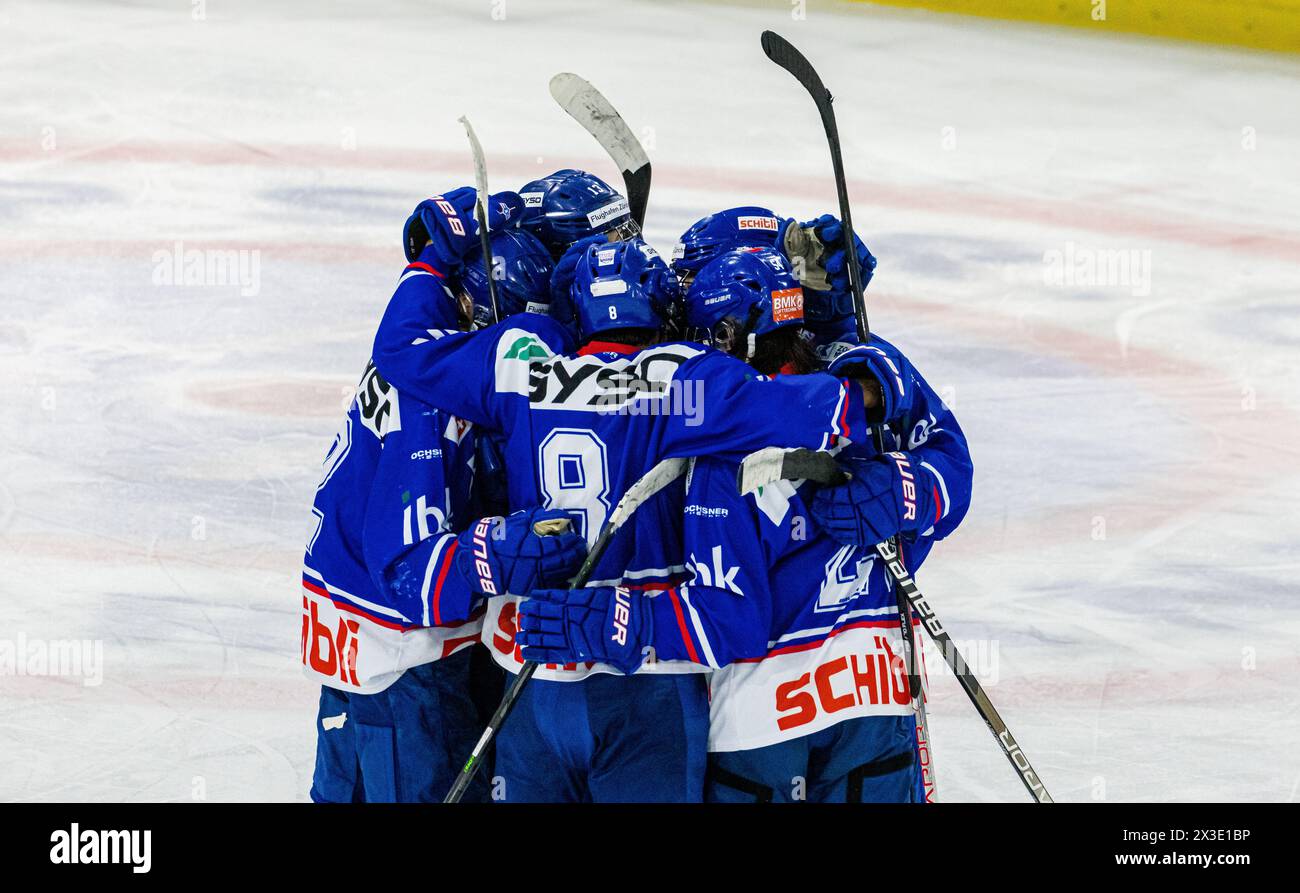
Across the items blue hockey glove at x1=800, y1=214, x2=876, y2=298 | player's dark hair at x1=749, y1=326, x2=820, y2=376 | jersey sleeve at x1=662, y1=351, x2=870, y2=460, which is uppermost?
blue hockey glove at x1=800, y1=214, x2=876, y2=298

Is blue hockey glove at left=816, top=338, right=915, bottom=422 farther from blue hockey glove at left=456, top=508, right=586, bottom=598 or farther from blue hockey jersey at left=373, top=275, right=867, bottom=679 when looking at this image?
blue hockey glove at left=456, top=508, right=586, bottom=598

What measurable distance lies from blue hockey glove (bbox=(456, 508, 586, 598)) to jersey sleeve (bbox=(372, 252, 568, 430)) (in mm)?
183

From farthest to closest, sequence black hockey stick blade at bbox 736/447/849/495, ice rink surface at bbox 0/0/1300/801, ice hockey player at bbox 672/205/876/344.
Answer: ice rink surface at bbox 0/0/1300/801
ice hockey player at bbox 672/205/876/344
black hockey stick blade at bbox 736/447/849/495

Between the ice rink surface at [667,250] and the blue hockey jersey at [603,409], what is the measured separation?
4.28 feet

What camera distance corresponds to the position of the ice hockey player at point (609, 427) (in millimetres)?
2643

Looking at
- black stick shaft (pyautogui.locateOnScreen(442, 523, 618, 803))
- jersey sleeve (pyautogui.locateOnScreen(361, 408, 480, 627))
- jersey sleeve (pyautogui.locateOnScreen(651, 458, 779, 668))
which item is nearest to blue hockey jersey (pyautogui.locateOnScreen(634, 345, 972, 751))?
jersey sleeve (pyautogui.locateOnScreen(651, 458, 779, 668))

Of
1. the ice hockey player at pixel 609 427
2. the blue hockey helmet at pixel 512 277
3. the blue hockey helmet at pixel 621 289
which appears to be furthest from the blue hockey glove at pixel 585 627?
the blue hockey helmet at pixel 512 277

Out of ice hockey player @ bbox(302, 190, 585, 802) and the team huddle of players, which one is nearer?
the team huddle of players

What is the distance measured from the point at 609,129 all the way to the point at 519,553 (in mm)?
1298

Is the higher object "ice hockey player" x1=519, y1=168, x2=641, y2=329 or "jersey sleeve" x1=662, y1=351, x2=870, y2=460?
"ice hockey player" x1=519, y1=168, x2=641, y2=329

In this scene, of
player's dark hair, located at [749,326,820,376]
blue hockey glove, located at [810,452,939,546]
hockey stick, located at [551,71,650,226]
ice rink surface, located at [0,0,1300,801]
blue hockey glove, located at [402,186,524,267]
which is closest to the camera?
blue hockey glove, located at [810,452,939,546]

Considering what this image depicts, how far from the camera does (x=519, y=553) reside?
2709mm

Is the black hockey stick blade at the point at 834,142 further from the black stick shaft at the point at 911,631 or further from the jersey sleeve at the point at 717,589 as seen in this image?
the jersey sleeve at the point at 717,589

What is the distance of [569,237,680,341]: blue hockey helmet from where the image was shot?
272 cm
